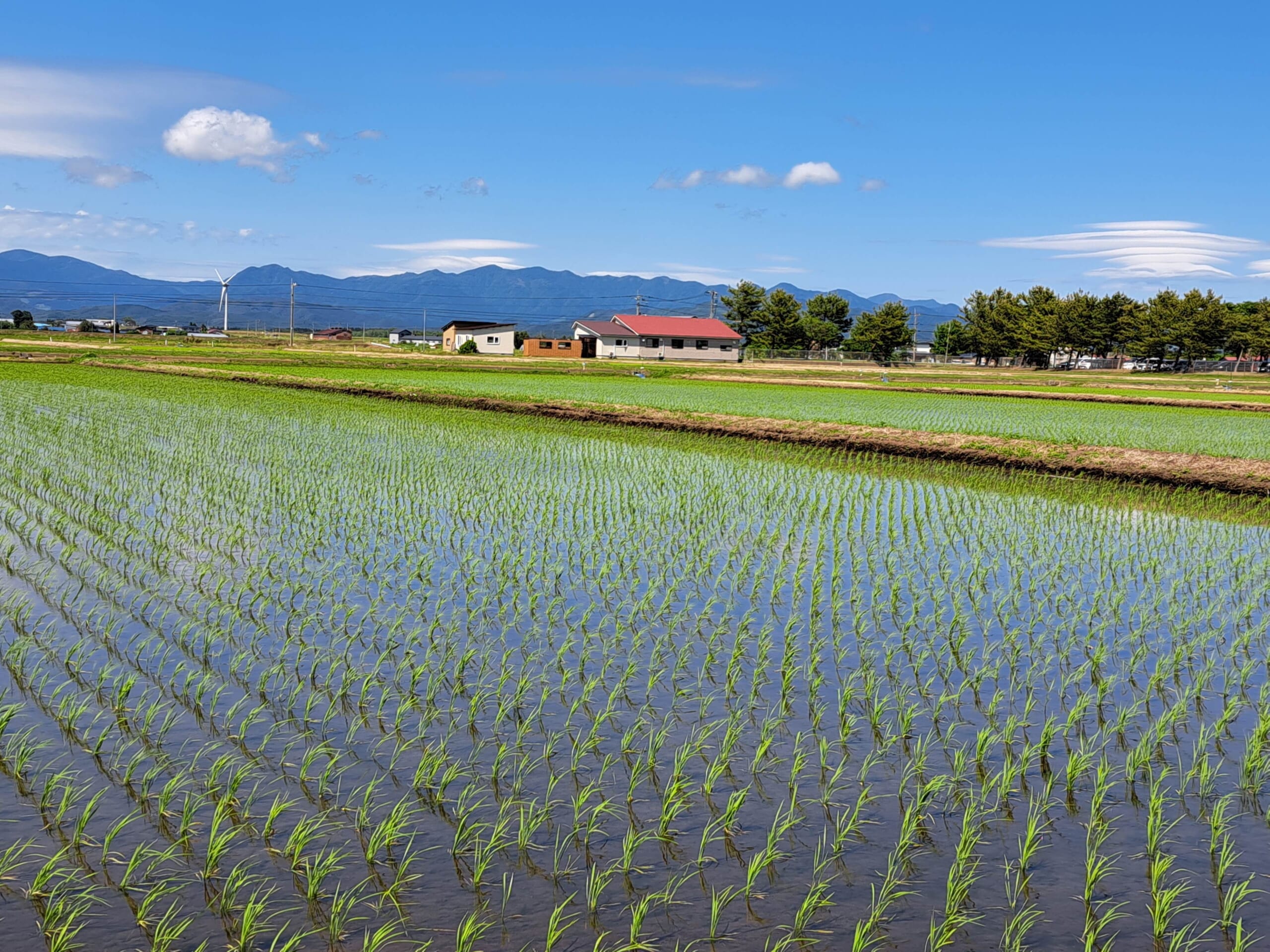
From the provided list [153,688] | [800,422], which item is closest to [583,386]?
[800,422]

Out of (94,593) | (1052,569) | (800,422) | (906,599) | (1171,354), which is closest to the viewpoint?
(94,593)

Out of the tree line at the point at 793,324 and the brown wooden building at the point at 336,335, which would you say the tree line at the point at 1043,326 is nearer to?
the tree line at the point at 793,324

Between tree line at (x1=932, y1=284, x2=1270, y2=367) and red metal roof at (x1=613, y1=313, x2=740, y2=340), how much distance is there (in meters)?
21.5

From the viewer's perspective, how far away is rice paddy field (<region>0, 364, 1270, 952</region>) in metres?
3.40

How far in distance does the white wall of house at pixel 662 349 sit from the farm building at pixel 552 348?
1.58 m

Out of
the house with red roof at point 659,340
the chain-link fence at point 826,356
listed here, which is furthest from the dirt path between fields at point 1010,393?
the chain-link fence at point 826,356

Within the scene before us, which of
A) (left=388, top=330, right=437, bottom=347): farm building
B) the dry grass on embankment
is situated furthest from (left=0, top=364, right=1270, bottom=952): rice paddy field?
(left=388, top=330, right=437, bottom=347): farm building

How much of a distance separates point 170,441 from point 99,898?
13.1 meters

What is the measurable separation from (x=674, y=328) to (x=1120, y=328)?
102 ft

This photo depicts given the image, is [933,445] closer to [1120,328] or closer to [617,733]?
[617,733]

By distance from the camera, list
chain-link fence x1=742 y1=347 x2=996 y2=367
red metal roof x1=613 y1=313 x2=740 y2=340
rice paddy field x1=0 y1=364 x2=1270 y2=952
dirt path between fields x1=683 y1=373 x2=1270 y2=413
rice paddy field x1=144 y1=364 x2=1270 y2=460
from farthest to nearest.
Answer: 1. chain-link fence x1=742 y1=347 x2=996 y2=367
2. red metal roof x1=613 y1=313 x2=740 y2=340
3. dirt path between fields x1=683 y1=373 x2=1270 y2=413
4. rice paddy field x1=144 y1=364 x2=1270 y2=460
5. rice paddy field x1=0 y1=364 x2=1270 y2=952

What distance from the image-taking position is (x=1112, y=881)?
145 inches

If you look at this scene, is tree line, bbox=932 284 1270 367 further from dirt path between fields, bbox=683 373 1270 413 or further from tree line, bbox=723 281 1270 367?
dirt path between fields, bbox=683 373 1270 413

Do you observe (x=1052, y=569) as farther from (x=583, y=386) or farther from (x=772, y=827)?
(x=583, y=386)
